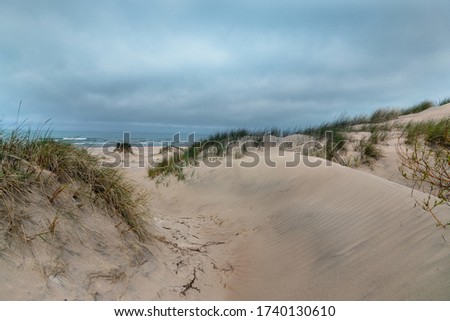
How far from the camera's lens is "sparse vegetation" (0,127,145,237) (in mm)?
2725

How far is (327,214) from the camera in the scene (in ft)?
14.4

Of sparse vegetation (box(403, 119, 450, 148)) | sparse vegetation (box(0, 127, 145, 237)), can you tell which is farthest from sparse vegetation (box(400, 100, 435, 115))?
sparse vegetation (box(0, 127, 145, 237))

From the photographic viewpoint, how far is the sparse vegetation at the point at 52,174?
8.94 ft

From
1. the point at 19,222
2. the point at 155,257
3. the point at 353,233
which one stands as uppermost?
the point at 19,222

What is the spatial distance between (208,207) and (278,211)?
1.99 meters

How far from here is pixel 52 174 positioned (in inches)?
127

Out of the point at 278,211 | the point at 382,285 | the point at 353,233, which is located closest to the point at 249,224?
the point at 278,211

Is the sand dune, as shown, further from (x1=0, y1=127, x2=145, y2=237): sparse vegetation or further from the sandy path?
(x1=0, y1=127, x2=145, y2=237): sparse vegetation

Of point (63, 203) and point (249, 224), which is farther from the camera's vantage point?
point (249, 224)

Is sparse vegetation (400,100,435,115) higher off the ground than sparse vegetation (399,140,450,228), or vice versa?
sparse vegetation (400,100,435,115)

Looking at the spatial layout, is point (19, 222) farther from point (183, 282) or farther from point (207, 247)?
point (207, 247)

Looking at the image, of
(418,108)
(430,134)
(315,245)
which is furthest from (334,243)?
(418,108)

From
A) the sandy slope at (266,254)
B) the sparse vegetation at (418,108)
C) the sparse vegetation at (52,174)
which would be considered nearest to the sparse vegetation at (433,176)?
the sandy slope at (266,254)

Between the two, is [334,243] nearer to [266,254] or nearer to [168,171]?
[266,254]
